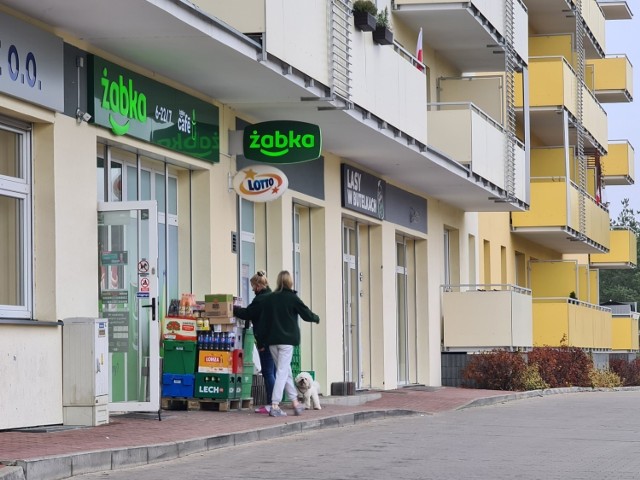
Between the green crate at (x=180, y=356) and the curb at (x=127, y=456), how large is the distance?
5.61 ft

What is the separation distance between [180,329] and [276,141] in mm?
3153

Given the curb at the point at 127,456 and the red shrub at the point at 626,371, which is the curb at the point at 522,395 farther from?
the curb at the point at 127,456

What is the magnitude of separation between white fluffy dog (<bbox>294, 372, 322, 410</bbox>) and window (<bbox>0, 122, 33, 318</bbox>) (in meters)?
4.52

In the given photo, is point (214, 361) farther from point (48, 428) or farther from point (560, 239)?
point (560, 239)

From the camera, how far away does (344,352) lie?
25.0 meters

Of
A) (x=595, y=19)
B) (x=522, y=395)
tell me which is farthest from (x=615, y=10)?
(x=522, y=395)

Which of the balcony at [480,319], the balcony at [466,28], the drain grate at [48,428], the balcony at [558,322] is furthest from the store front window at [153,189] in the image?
the balcony at [558,322]

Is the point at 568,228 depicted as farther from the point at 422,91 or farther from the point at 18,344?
the point at 18,344

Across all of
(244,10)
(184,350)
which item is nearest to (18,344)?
(184,350)

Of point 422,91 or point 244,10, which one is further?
point 422,91

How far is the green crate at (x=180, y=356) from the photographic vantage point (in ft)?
56.0

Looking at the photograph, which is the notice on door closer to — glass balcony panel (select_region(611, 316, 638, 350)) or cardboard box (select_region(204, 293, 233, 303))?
cardboard box (select_region(204, 293, 233, 303))

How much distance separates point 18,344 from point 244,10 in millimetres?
4905

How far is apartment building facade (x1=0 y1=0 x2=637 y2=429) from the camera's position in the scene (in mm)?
14391
